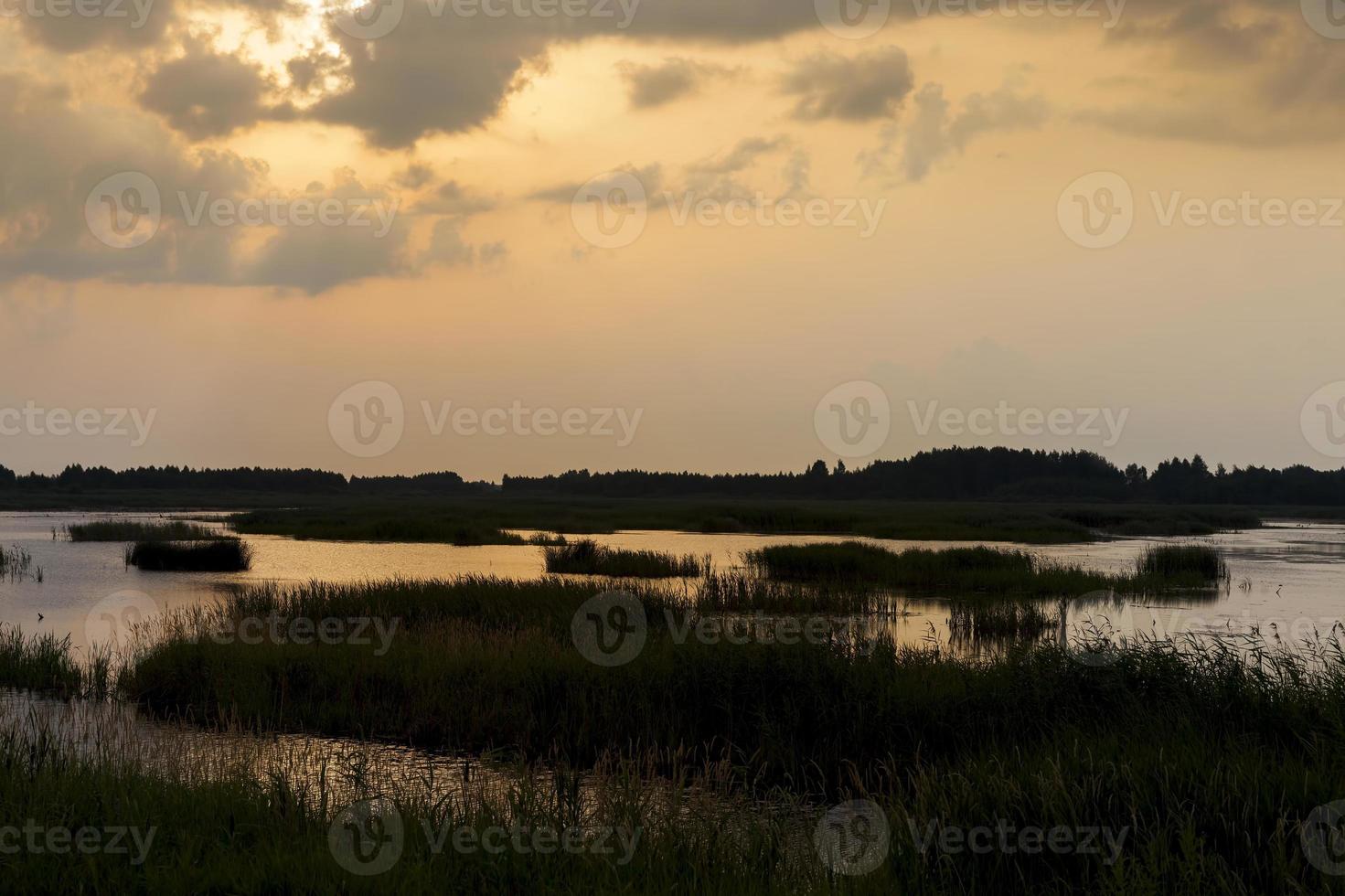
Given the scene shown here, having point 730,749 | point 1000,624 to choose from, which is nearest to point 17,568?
point 1000,624

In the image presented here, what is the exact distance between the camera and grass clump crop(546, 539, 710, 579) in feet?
118

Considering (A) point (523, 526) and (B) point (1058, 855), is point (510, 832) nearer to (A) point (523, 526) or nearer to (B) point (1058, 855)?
(B) point (1058, 855)

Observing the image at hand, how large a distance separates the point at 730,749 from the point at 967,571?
23.6 meters

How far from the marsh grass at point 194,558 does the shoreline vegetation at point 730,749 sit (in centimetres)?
1772

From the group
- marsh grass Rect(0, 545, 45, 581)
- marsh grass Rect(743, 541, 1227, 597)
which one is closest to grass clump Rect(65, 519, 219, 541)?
marsh grass Rect(0, 545, 45, 581)

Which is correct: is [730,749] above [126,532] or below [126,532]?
below

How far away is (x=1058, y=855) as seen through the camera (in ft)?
25.6

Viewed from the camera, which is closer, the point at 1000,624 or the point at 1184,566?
the point at 1000,624

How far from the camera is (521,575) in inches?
1358

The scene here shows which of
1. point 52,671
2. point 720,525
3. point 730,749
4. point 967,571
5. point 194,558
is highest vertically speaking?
point 720,525

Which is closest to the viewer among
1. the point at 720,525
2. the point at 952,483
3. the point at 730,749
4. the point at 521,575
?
the point at 730,749

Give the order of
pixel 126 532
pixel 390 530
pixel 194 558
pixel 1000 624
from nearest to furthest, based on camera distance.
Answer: pixel 1000 624
pixel 194 558
pixel 126 532
pixel 390 530

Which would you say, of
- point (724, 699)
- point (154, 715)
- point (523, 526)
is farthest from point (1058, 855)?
point (523, 526)

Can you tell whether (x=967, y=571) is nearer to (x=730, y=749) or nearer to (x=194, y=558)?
(x=730, y=749)
